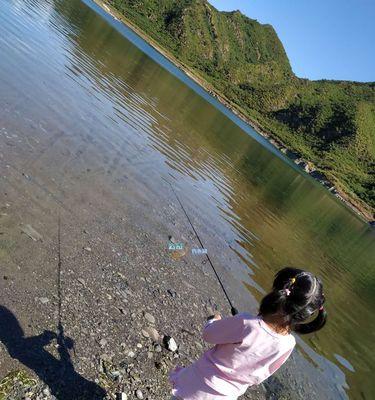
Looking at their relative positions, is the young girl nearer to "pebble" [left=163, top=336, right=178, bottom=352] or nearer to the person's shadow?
the person's shadow

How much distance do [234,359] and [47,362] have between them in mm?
3349

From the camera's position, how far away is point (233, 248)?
1828cm

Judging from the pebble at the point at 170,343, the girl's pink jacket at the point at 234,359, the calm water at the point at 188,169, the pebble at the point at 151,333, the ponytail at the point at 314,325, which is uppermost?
the ponytail at the point at 314,325

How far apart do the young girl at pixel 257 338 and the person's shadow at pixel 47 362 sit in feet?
6.85

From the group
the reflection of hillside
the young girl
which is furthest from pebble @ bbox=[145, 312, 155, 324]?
the reflection of hillside

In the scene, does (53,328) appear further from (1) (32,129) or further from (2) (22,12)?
(2) (22,12)

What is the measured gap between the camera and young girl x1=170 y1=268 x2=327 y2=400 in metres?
4.02

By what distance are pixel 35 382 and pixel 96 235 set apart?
18.4ft

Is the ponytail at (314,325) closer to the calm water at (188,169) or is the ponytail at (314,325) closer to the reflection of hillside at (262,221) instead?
the calm water at (188,169)

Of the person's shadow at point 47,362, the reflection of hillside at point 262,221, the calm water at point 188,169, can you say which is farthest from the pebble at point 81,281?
the reflection of hillside at point 262,221

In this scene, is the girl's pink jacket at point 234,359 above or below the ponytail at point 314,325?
below

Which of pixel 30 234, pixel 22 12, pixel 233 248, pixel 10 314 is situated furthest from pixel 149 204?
pixel 22 12

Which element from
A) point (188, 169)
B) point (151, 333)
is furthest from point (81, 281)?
point (188, 169)

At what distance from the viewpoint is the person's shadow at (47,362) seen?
6145 millimetres
